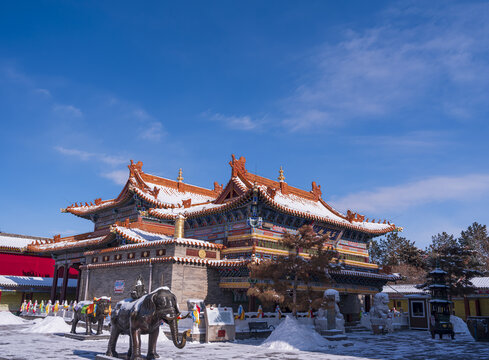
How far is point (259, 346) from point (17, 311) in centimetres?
3074

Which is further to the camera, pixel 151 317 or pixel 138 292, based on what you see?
pixel 138 292

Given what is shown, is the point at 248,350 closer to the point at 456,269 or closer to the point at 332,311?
the point at 332,311

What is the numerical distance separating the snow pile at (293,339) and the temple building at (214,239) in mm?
4859

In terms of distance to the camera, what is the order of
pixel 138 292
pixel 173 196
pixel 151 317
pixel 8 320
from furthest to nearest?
pixel 173 196 < pixel 8 320 < pixel 138 292 < pixel 151 317

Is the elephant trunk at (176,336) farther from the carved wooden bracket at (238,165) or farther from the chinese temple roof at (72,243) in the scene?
the chinese temple roof at (72,243)

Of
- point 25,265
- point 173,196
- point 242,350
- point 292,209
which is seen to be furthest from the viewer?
point 25,265

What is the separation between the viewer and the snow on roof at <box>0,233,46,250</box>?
139ft

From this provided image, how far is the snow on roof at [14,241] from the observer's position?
42350mm

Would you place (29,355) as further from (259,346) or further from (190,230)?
(190,230)

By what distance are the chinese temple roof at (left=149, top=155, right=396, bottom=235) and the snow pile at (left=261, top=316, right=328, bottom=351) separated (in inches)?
321

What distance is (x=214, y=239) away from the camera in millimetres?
27406

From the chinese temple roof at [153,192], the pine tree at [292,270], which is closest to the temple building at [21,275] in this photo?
the chinese temple roof at [153,192]

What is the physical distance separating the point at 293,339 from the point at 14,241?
127 feet

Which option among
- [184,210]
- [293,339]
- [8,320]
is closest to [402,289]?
[184,210]
